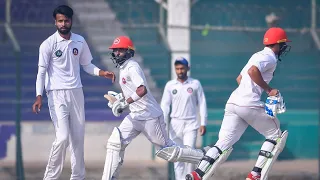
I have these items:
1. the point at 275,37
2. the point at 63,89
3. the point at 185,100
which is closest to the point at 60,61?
the point at 63,89

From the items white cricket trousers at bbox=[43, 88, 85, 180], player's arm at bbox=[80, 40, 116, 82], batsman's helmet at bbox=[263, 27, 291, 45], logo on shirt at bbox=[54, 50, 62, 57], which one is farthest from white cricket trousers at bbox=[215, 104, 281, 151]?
logo on shirt at bbox=[54, 50, 62, 57]

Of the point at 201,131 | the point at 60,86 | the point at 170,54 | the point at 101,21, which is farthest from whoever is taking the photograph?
the point at 101,21

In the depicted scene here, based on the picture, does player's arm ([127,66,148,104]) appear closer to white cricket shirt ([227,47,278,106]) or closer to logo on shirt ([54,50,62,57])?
logo on shirt ([54,50,62,57])

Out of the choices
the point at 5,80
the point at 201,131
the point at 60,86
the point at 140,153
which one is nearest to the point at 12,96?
the point at 5,80

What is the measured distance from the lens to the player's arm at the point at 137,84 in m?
11.4

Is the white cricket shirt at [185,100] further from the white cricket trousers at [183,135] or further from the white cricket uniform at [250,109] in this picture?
the white cricket uniform at [250,109]

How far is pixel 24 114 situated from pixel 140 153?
2.20m

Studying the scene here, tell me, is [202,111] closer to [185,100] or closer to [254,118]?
[185,100]

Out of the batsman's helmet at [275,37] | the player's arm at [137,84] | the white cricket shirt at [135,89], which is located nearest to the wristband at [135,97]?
the player's arm at [137,84]

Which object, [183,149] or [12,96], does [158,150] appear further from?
A: [12,96]

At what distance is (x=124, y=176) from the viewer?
16.3 meters

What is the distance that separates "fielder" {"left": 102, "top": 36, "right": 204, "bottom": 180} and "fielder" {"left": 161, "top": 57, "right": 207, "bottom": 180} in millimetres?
2118

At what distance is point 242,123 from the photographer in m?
11.7

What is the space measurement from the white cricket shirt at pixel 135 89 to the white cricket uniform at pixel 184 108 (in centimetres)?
229
